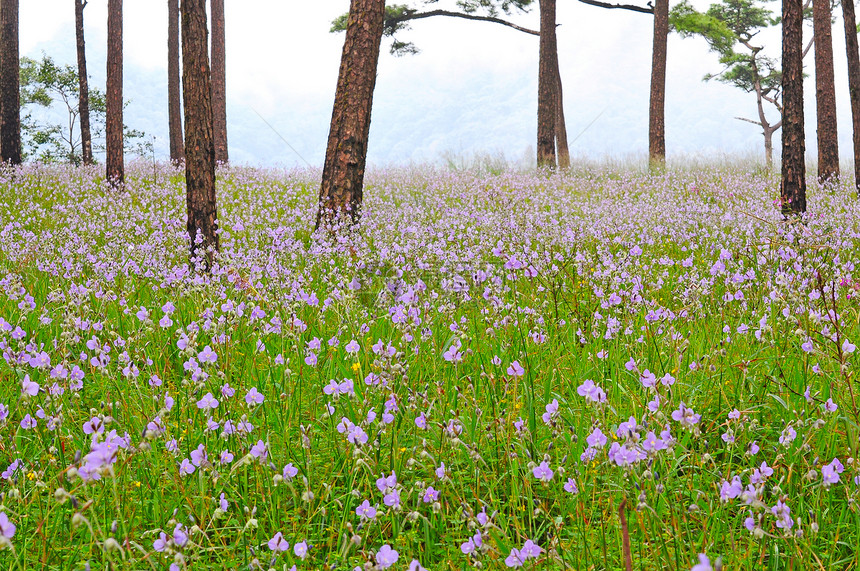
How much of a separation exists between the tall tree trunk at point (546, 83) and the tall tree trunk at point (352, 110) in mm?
10911

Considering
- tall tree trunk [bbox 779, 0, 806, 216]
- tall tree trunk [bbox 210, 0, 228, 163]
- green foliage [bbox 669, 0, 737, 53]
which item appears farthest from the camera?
green foliage [bbox 669, 0, 737, 53]

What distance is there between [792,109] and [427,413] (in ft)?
24.7

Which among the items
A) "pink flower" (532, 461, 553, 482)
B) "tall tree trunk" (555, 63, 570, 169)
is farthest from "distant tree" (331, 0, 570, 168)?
"pink flower" (532, 461, 553, 482)

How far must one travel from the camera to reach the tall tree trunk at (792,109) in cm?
778

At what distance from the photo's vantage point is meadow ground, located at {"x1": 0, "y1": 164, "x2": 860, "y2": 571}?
206cm

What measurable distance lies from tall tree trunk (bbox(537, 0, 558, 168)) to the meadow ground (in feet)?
38.0

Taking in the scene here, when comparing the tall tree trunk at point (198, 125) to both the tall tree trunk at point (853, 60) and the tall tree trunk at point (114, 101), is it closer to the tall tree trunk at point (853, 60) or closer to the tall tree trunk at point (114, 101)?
the tall tree trunk at point (114, 101)

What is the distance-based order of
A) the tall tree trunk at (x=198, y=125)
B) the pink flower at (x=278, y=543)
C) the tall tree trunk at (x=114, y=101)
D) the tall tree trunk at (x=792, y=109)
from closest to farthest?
the pink flower at (x=278, y=543) < the tall tree trunk at (x=198, y=125) < the tall tree trunk at (x=792, y=109) < the tall tree trunk at (x=114, y=101)

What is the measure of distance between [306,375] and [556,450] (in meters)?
1.46

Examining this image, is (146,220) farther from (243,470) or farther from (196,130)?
(243,470)

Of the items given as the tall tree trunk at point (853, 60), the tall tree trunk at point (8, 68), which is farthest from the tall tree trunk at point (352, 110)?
the tall tree trunk at point (853, 60)

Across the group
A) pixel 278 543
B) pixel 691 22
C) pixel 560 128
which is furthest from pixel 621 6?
pixel 278 543

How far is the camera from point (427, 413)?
105 inches

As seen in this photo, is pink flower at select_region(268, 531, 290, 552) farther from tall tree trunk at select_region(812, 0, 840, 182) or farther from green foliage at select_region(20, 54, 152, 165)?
green foliage at select_region(20, 54, 152, 165)
